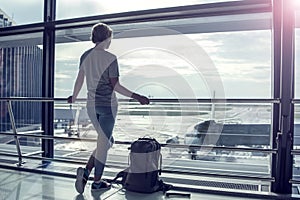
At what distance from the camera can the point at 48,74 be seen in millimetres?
3719

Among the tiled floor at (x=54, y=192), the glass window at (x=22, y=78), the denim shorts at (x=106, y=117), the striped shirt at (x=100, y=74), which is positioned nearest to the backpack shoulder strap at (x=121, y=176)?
the tiled floor at (x=54, y=192)

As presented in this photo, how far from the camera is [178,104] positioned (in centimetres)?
280

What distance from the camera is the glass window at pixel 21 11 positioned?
12.3 ft

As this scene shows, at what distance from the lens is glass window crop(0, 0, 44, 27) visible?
375 cm

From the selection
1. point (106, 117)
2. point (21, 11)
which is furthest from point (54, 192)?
point (21, 11)

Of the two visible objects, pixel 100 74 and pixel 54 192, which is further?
pixel 54 192

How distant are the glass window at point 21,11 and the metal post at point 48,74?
12 centimetres

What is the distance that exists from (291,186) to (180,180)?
0.92 m

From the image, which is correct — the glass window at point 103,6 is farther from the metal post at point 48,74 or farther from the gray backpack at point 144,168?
the gray backpack at point 144,168

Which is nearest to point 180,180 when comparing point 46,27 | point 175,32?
point 175,32

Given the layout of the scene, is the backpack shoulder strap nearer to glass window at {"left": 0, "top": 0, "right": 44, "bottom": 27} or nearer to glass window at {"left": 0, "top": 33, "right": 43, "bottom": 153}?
glass window at {"left": 0, "top": 33, "right": 43, "bottom": 153}

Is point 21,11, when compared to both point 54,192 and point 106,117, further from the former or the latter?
point 54,192

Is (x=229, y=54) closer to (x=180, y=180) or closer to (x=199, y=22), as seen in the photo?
(x=199, y=22)

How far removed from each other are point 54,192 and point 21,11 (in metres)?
2.36
